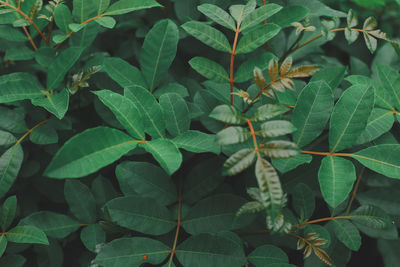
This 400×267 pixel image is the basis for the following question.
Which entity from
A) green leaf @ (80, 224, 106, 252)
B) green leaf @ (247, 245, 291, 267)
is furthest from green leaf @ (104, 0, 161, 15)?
green leaf @ (247, 245, 291, 267)

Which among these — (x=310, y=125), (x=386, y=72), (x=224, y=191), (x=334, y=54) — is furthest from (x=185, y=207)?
(x=334, y=54)

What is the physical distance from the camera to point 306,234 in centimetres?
84

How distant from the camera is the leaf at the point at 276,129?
0.65 meters

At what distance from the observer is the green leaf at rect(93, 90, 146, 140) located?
2.39ft

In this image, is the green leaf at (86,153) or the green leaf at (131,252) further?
the green leaf at (131,252)

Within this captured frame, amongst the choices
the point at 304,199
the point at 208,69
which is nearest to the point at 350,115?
the point at 304,199

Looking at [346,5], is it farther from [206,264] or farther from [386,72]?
[206,264]

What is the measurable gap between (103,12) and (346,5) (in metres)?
0.90

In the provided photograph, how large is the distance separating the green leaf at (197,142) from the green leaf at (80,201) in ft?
0.95

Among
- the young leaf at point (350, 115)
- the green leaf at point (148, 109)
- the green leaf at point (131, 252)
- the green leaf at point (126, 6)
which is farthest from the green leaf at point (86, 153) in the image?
the young leaf at point (350, 115)

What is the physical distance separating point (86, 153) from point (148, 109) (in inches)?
8.4

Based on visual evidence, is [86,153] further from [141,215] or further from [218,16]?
[218,16]

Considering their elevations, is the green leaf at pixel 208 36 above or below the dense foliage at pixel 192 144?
above

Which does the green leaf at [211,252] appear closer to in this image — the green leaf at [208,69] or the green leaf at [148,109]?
the green leaf at [148,109]
